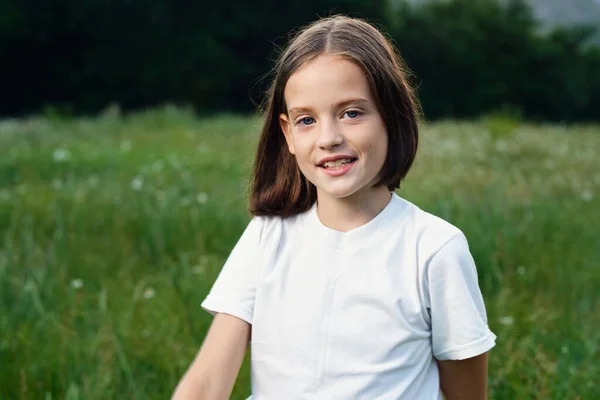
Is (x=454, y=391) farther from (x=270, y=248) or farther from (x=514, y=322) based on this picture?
(x=514, y=322)

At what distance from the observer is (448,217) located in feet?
11.1

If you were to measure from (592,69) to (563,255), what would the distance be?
29.6 meters

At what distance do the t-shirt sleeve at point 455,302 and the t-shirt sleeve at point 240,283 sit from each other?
362mm

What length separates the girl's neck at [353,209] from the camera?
1.54 m

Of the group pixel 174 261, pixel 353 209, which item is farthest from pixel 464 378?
pixel 174 261

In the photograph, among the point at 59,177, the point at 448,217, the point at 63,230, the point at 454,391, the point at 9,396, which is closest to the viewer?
the point at 454,391

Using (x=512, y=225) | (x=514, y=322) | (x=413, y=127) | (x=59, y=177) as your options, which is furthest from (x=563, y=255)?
(x=59, y=177)

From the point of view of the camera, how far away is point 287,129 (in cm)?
164

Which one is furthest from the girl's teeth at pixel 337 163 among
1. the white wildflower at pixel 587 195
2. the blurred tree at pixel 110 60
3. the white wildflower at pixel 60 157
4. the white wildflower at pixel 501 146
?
the blurred tree at pixel 110 60

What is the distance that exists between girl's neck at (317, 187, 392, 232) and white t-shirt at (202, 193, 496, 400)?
27mm

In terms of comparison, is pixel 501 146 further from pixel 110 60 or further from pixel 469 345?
pixel 110 60

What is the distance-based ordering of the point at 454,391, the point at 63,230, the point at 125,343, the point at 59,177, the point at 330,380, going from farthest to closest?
the point at 59,177
the point at 63,230
the point at 125,343
the point at 454,391
the point at 330,380

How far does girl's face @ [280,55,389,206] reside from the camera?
4.77 feet

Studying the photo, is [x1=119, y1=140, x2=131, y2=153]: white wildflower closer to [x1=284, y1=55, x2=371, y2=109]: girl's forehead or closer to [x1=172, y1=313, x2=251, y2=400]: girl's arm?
[x1=172, y1=313, x2=251, y2=400]: girl's arm
